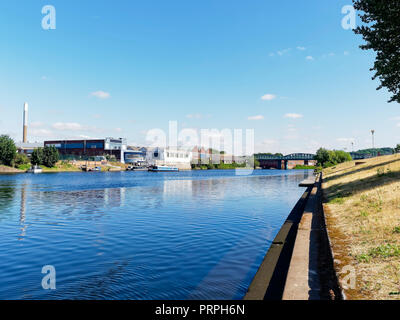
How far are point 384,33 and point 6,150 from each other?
116 m

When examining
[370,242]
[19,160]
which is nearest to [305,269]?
[370,242]

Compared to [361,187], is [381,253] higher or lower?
lower

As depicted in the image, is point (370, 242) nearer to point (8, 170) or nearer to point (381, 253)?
point (381, 253)

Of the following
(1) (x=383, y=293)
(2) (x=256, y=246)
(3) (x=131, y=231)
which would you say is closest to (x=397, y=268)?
(1) (x=383, y=293)

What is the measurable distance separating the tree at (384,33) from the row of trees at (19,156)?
11400 centimetres

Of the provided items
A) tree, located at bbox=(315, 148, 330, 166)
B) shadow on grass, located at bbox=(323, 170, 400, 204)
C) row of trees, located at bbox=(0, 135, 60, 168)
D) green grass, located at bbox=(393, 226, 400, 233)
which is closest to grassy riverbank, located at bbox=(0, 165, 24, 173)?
row of trees, located at bbox=(0, 135, 60, 168)

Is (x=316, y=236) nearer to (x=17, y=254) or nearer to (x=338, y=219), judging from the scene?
(x=338, y=219)

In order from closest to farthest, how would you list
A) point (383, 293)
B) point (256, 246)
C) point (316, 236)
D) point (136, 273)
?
point (383, 293)
point (136, 273)
point (316, 236)
point (256, 246)

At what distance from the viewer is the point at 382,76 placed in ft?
76.9

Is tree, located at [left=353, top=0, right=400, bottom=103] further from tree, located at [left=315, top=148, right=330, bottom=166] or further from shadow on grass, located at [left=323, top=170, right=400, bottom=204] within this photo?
tree, located at [left=315, top=148, right=330, bottom=166]

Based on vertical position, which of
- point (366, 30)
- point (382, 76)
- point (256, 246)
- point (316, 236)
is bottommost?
point (256, 246)

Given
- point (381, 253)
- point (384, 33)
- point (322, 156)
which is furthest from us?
point (322, 156)

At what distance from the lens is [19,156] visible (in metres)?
113
